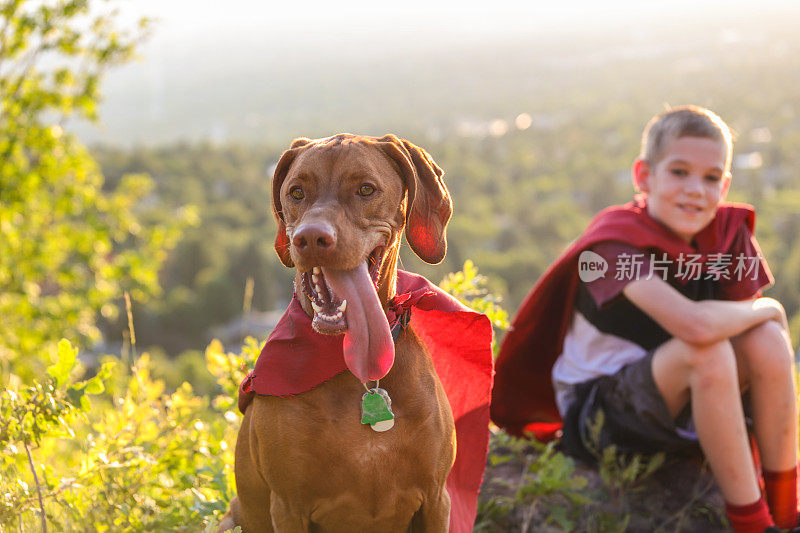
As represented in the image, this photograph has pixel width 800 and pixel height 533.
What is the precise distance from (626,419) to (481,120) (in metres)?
68.5

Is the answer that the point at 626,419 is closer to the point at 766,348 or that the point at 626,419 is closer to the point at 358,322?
the point at 766,348

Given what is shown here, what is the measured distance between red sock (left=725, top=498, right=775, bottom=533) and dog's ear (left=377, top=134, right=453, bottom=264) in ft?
6.00

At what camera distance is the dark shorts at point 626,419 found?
3225mm

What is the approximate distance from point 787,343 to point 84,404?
2.76m

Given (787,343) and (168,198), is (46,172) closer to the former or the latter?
(787,343)

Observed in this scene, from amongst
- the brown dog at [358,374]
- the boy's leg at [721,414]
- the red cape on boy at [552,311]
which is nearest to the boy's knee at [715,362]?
the boy's leg at [721,414]

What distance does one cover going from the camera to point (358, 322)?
6.31 ft

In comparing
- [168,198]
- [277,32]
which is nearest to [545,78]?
[168,198]

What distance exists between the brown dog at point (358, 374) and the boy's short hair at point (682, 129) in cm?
161

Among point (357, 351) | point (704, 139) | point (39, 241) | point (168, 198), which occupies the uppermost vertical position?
point (704, 139)

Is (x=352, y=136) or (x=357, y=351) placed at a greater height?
(x=352, y=136)

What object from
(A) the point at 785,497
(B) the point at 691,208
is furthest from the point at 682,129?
(A) the point at 785,497

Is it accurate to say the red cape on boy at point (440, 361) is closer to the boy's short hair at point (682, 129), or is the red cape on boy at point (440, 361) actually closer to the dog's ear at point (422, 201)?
the dog's ear at point (422, 201)

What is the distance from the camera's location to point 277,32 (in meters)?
110
